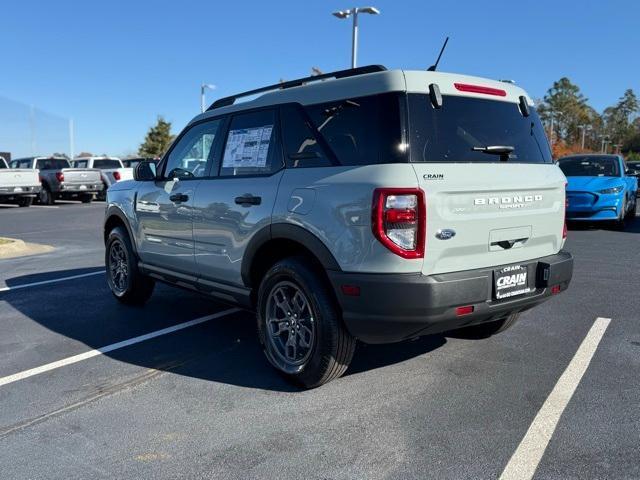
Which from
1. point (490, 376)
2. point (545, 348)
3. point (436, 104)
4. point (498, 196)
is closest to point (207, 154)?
point (436, 104)

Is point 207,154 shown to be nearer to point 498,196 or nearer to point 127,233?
point 127,233

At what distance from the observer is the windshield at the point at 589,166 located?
12.9 metres

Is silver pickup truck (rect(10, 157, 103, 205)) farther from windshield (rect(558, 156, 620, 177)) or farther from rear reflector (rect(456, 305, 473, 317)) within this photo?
rear reflector (rect(456, 305, 473, 317))

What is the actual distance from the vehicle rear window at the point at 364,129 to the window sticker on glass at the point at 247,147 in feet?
1.89

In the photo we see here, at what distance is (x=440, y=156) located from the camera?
3.44 metres

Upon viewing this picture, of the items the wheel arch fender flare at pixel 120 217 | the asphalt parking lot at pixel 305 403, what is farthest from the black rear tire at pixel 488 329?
the wheel arch fender flare at pixel 120 217

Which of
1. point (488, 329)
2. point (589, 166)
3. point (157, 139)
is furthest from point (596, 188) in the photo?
point (157, 139)

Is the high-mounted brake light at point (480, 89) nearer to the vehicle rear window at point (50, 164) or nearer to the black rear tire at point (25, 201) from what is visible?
the black rear tire at point (25, 201)

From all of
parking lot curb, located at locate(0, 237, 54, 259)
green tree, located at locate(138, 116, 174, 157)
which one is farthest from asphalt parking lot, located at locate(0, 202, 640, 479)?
green tree, located at locate(138, 116, 174, 157)

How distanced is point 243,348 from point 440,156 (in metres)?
2.29

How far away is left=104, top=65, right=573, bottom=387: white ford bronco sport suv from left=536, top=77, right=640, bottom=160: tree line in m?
63.8

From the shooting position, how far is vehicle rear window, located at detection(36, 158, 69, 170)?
23797 millimetres

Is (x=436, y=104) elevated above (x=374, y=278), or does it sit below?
above

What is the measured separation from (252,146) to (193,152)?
0.99 meters
